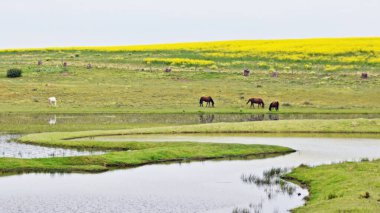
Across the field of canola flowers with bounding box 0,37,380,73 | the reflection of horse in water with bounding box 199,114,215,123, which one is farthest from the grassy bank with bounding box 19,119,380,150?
the field of canola flowers with bounding box 0,37,380,73

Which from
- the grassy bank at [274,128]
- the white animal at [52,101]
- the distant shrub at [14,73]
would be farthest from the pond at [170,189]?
the distant shrub at [14,73]

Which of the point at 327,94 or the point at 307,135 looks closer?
the point at 307,135

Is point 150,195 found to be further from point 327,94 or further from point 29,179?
point 327,94

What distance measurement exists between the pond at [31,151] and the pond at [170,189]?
485 cm

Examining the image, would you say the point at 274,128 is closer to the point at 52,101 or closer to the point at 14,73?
the point at 52,101

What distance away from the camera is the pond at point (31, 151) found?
35.8 metres

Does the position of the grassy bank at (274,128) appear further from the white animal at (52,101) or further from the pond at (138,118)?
the white animal at (52,101)

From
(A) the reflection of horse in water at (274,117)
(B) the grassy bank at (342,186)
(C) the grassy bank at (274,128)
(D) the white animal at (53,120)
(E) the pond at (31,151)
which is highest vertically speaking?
(B) the grassy bank at (342,186)

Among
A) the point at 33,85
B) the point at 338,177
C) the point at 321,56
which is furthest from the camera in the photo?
the point at 321,56

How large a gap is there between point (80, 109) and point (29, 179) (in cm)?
3477

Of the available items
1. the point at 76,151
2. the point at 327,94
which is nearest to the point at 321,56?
the point at 327,94

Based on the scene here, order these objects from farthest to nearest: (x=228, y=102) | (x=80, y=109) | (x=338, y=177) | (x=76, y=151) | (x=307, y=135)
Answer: (x=228, y=102), (x=80, y=109), (x=307, y=135), (x=76, y=151), (x=338, y=177)

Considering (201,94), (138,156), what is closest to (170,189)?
(138,156)

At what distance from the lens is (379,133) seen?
48062mm
